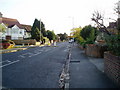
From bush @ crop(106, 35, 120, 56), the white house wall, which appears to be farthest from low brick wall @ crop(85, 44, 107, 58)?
the white house wall

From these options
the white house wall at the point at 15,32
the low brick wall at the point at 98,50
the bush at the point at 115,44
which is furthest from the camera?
the white house wall at the point at 15,32

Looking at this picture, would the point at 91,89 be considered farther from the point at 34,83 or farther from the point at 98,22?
the point at 98,22

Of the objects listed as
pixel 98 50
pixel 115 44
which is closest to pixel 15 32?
pixel 98 50

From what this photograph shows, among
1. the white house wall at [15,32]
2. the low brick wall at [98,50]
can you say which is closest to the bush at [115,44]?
the low brick wall at [98,50]

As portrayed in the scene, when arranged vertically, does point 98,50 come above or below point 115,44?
below

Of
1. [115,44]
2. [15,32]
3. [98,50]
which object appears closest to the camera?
[115,44]

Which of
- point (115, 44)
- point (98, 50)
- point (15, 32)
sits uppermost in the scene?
point (15, 32)

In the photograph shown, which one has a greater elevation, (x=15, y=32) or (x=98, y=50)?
(x=15, y=32)

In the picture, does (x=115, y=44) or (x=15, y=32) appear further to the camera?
(x=15, y=32)

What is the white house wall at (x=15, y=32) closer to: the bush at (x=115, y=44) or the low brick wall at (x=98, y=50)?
the low brick wall at (x=98, y=50)

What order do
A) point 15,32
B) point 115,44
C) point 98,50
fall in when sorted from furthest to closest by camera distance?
point 15,32, point 98,50, point 115,44

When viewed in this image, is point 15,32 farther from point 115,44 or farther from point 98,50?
point 115,44

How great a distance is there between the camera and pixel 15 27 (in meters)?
54.2

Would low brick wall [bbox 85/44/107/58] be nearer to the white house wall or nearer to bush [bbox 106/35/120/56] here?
bush [bbox 106/35/120/56]
